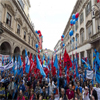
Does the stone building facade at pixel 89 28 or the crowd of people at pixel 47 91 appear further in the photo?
the stone building facade at pixel 89 28

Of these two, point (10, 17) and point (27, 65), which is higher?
point (10, 17)

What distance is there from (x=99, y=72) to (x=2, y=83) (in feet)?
21.7

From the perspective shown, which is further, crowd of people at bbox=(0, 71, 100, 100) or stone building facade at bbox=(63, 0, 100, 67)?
stone building facade at bbox=(63, 0, 100, 67)

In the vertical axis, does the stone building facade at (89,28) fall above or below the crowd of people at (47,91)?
above

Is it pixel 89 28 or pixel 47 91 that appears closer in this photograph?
pixel 47 91

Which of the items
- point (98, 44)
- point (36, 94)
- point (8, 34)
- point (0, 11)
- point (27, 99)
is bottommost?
point (27, 99)

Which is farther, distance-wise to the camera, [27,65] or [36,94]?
[27,65]

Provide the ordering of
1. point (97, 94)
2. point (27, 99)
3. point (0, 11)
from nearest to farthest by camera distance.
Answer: point (97, 94) → point (27, 99) → point (0, 11)

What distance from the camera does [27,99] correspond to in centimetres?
529

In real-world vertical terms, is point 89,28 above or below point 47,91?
above

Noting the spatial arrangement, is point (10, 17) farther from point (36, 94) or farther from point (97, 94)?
point (97, 94)

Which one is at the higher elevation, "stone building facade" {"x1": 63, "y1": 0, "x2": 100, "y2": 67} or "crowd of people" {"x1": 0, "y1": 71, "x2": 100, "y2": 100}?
"stone building facade" {"x1": 63, "y1": 0, "x2": 100, "y2": 67}

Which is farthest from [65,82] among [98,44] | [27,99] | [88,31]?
[88,31]

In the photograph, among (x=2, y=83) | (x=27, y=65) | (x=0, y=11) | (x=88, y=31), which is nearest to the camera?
(x=2, y=83)
